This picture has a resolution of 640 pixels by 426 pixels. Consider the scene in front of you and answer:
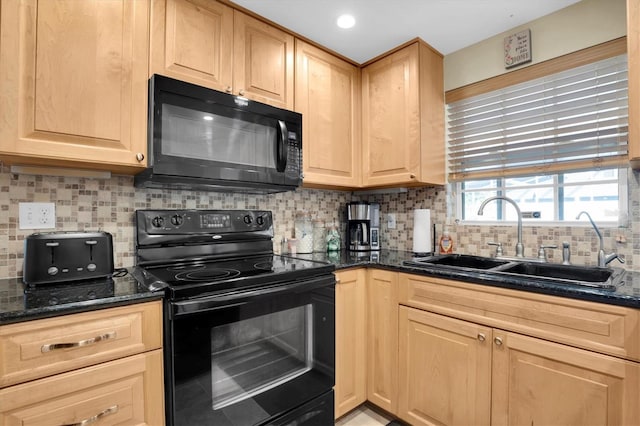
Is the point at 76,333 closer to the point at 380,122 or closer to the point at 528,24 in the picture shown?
the point at 380,122

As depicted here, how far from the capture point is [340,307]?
5.77ft

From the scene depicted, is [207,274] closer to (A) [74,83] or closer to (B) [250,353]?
(B) [250,353]

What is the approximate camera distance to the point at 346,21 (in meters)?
1.79

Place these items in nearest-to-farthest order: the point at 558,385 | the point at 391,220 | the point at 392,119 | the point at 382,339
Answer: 1. the point at 558,385
2. the point at 382,339
3. the point at 392,119
4. the point at 391,220

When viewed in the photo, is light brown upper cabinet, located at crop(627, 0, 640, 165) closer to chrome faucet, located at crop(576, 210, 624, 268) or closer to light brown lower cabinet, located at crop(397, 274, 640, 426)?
chrome faucet, located at crop(576, 210, 624, 268)

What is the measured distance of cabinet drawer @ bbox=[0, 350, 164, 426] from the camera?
2.90ft

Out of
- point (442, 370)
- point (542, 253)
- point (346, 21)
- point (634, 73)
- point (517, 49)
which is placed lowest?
point (442, 370)

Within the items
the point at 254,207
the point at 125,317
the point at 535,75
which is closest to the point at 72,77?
the point at 125,317

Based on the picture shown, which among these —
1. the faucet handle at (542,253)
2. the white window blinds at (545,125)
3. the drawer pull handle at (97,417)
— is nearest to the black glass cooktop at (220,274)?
the drawer pull handle at (97,417)

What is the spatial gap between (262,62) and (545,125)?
1632 millimetres

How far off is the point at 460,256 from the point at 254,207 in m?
1.34

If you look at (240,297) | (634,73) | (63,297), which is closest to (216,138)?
(240,297)

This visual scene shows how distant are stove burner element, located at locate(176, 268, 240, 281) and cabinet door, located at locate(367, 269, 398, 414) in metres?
0.83

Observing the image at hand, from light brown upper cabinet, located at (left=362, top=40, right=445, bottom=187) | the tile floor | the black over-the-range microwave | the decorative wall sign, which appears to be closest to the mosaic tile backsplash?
the black over-the-range microwave
